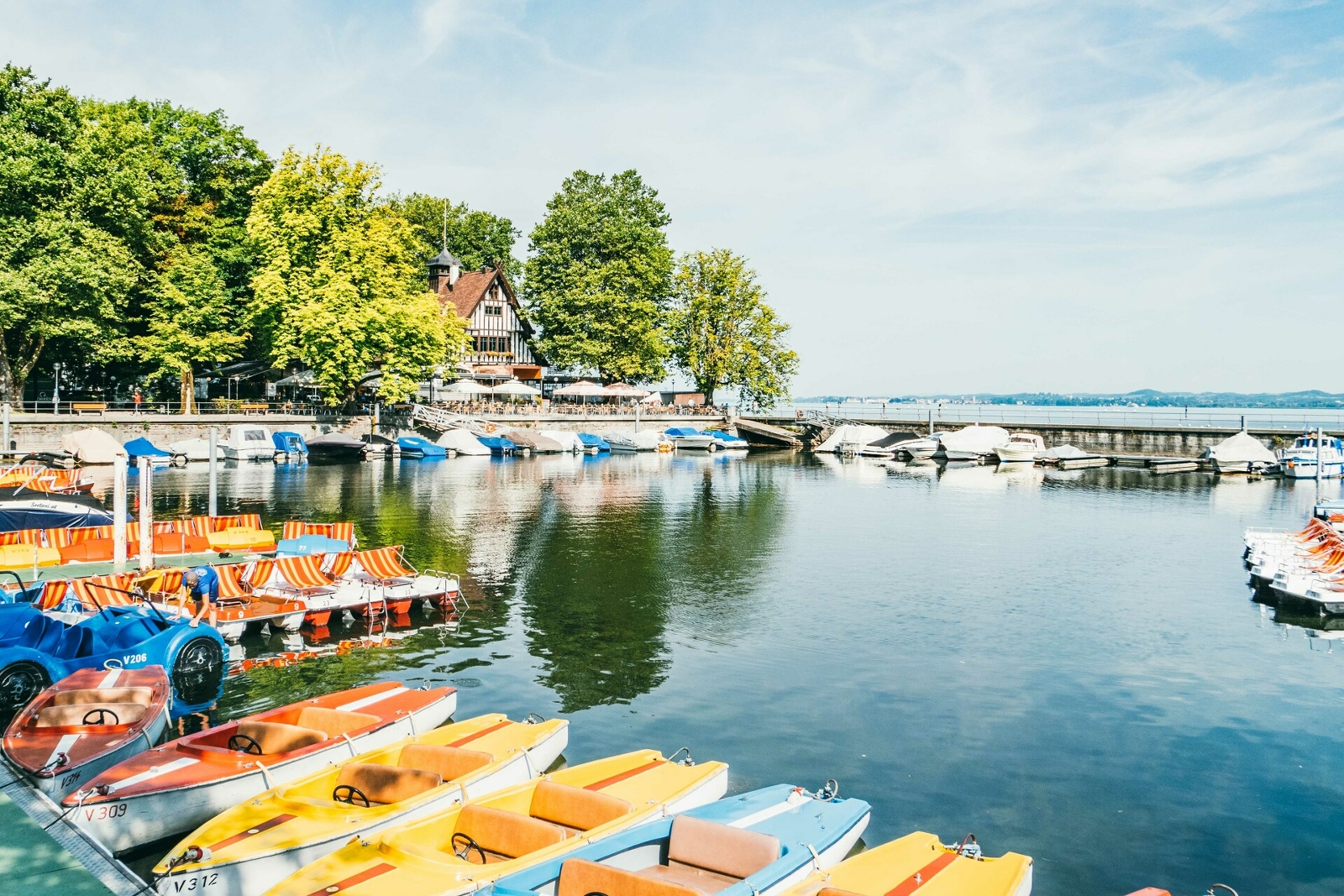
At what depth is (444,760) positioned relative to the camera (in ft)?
39.7

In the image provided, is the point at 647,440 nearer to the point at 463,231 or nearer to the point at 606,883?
the point at 463,231

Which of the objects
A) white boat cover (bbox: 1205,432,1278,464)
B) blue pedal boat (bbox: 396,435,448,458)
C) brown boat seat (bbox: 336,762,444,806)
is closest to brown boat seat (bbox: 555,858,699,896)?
brown boat seat (bbox: 336,762,444,806)

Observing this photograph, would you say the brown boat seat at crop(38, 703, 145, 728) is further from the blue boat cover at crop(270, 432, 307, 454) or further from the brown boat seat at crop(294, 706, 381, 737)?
the blue boat cover at crop(270, 432, 307, 454)

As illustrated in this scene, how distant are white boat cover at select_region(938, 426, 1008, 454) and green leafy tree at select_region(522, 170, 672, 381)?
27.4 m

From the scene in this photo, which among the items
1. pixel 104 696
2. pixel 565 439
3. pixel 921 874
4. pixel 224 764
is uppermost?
pixel 565 439

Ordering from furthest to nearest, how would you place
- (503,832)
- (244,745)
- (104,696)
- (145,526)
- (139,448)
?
1. (139,448)
2. (145,526)
3. (104,696)
4. (244,745)
5. (503,832)

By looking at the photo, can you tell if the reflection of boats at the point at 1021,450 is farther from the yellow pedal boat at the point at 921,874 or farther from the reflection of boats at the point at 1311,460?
the yellow pedal boat at the point at 921,874

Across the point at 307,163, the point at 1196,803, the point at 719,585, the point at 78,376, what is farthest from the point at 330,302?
the point at 1196,803

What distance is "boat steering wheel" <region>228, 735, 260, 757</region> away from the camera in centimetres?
1262

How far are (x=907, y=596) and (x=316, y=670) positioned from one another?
15.6 metres

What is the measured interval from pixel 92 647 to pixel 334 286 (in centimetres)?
5098

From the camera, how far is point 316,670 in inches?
749

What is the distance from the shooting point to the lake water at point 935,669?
13148mm

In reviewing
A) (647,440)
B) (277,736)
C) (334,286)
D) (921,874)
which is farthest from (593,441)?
(921,874)
